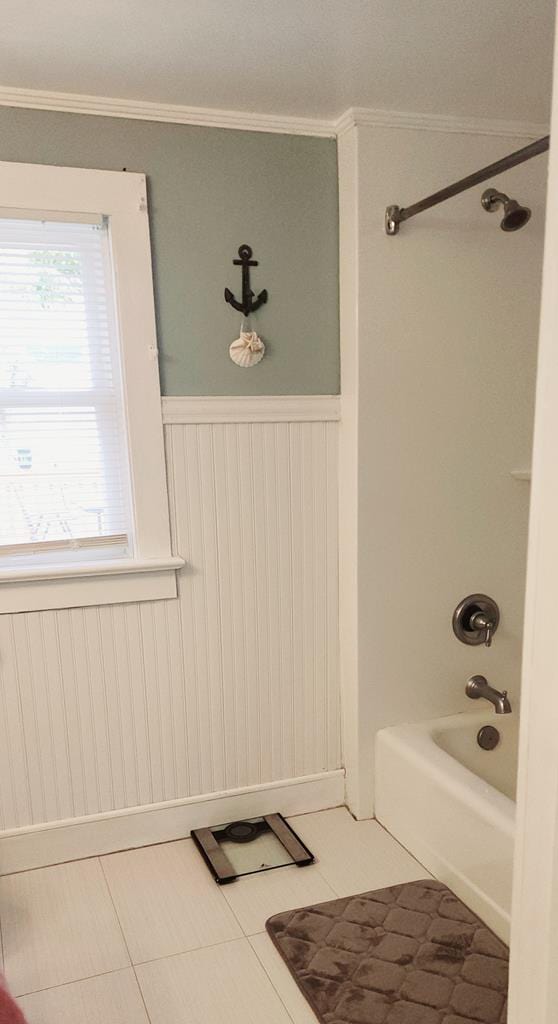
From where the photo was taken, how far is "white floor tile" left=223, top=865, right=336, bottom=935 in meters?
1.84

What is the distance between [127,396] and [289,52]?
3.01ft

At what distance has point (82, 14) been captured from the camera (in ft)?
4.80

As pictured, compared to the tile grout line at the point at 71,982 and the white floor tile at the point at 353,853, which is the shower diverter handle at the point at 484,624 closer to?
the white floor tile at the point at 353,853

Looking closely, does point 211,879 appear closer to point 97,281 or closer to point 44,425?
point 44,425

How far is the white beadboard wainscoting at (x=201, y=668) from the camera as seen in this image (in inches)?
79.4

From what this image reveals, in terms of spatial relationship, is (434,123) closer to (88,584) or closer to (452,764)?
(88,584)

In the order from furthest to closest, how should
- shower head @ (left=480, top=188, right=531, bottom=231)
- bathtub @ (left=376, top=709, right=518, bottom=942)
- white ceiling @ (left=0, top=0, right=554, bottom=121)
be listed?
shower head @ (left=480, top=188, right=531, bottom=231), bathtub @ (left=376, top=709, right=518, bottom=942), white ceiling @ (left=0, top=0, right=554, bottom=121)

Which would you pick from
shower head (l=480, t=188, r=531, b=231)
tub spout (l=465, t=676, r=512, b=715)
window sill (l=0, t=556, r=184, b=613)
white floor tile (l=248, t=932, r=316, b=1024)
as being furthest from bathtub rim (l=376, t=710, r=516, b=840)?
shower head (l=480, t=188, r=531, b=231)

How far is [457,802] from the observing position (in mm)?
1843

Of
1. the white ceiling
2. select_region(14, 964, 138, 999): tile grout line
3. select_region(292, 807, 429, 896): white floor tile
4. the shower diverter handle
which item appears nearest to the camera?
the white ceiling

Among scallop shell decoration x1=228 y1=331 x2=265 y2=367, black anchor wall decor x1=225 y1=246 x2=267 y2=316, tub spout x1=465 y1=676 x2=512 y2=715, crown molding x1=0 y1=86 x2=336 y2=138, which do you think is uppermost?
crown molding x1=0 y1=86 x2=336 y2=138

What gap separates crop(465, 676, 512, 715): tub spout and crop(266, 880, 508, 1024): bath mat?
1.65 feet

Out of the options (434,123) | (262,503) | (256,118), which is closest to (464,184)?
(434,123)

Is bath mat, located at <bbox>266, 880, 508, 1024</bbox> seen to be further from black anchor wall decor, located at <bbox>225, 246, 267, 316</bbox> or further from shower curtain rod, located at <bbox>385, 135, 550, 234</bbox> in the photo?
shower curtain rod, located at <bbox>385, 135, 550, 234</bbox>
